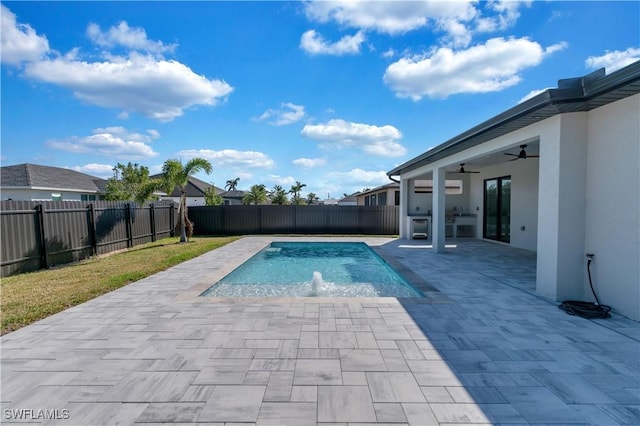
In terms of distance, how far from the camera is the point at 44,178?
1788 cm

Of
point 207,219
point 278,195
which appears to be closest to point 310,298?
point 207,219

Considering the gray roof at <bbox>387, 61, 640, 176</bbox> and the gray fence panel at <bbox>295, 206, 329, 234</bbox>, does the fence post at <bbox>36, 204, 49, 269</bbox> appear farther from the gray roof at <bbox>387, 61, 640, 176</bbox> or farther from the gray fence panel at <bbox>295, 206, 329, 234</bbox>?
the gray roof at <bbox>387, 61, 640, 176</bbox>

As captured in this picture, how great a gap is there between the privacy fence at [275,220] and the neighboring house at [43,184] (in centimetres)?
956

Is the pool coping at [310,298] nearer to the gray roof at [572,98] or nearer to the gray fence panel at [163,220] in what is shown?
the gray roof at [572,98]

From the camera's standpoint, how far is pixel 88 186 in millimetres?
20906

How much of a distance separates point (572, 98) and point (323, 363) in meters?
4.87

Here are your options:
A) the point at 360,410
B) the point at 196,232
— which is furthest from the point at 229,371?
the point at 196,232

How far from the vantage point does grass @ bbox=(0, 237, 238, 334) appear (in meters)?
4.32

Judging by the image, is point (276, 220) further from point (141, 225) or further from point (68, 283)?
point (68, 283)

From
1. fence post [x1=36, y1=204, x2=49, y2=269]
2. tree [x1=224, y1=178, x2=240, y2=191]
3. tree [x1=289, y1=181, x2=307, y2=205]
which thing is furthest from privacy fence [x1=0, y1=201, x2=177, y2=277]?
tree [x1=224, y1=178, x2=240, y2=191]

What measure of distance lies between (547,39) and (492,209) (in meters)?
7.07

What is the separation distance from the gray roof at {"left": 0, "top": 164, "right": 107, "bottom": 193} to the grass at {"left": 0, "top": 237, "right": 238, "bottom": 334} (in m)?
13.0

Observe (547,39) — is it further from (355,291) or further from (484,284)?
(355,291)

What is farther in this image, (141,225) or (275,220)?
(275,220)
